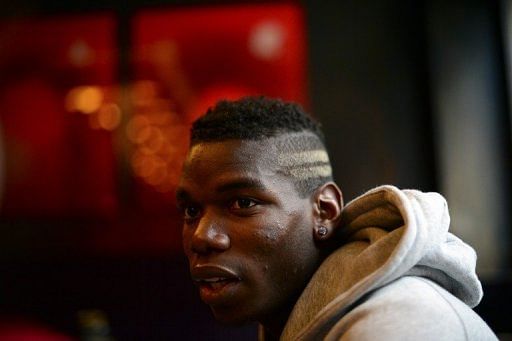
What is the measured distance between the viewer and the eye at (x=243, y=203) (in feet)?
3.64

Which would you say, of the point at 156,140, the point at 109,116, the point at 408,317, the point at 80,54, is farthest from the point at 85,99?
the point at 408,317

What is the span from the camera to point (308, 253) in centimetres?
115

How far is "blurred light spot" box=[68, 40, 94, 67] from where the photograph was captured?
3.66 m

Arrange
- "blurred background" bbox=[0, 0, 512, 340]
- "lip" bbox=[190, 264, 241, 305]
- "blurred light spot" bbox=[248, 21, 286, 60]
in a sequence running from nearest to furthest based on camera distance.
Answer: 1. "lip" bbox=[190, 264, 241, 305]
2. "blurred background" bbox=[0, 0, 512, 340]
3. "blurred light spot" bbox=[248, 21, 286, 60]

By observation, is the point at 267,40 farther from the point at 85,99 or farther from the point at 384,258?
the point at 384,258

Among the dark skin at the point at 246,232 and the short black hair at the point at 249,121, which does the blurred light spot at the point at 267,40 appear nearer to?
the short black hair at the point at 249,121

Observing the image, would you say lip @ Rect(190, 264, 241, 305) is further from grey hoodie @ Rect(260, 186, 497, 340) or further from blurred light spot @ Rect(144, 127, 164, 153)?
blurred light spot @ Rect(144, 127, 164, 153)

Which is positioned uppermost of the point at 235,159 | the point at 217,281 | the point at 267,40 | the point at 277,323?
the point at 267,40

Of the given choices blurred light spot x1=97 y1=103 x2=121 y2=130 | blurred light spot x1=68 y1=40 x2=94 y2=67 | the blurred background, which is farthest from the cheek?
blurred light spot x1=68 y1=40 x2=94 y2=67

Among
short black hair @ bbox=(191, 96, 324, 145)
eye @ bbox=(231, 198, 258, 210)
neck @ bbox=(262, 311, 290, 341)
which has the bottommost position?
neck @ bbox=(262, 311, 290, 341)

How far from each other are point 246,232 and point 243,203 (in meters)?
0.06

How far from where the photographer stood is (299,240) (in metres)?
1.14

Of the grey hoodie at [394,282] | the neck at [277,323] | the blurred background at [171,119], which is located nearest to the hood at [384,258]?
the grey hoodie at [394,282]

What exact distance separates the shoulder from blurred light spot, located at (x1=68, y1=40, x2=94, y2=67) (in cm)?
320
